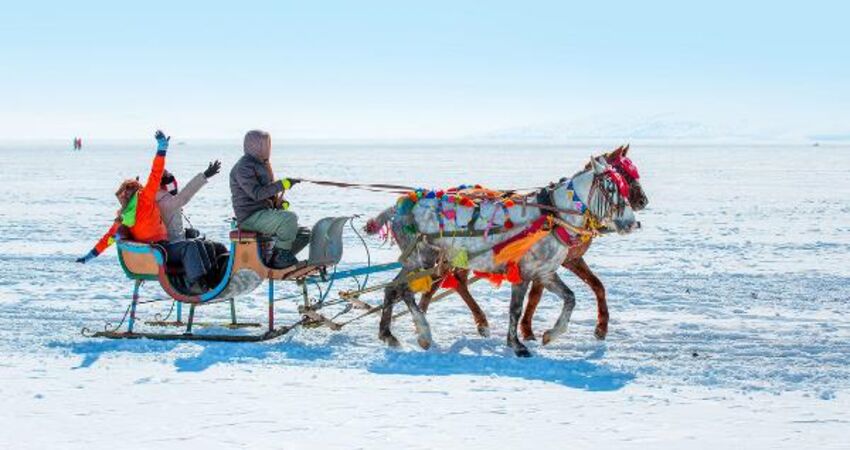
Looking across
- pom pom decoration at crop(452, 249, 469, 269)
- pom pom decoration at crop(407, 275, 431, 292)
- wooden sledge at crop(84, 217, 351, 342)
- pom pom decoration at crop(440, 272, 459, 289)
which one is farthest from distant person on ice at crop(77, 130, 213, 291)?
pom pom decoration at crop(452, 249, 469, 269)

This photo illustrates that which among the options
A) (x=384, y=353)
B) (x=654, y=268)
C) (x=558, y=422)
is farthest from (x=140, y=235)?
(x=654, y=268)

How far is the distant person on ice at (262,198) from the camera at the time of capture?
27.4ft

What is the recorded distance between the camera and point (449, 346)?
28.5ft

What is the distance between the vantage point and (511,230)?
8.33 m

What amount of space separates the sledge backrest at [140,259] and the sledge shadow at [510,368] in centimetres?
201

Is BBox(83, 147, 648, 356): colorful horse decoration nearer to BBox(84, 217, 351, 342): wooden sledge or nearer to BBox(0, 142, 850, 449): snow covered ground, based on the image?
BBox(84, 217, 351, 342): wooden sledge

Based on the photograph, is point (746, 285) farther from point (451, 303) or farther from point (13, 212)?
point (13, 212)

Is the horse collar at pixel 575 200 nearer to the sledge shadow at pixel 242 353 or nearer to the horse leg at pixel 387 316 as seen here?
the horse leg at pixel 387 316

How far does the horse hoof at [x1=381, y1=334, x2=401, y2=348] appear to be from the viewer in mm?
8641

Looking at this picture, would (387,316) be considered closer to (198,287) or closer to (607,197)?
(198,287)

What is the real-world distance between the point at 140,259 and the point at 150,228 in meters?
0.26

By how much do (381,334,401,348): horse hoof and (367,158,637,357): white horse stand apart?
0.4 inches

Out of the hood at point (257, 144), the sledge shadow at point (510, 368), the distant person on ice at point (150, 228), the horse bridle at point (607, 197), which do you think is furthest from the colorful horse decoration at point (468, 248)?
the hood at point (257, 144)

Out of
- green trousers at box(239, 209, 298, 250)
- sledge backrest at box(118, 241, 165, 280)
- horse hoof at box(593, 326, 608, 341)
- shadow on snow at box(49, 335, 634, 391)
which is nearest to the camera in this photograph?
shadow on snow at box(49, 335, 634, 391)
